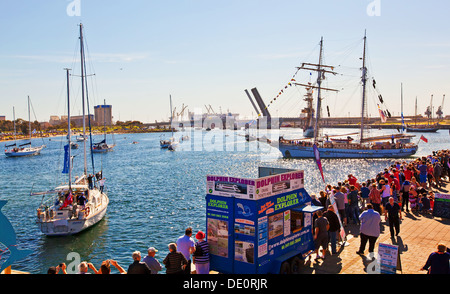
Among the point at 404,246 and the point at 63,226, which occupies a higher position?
the point at 404,246

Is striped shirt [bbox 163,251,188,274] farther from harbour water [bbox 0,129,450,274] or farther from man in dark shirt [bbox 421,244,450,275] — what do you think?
harbour water [bbox 0,129,450,274]

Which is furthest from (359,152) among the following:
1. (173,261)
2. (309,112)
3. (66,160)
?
(173,261)

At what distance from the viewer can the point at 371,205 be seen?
10.6 m

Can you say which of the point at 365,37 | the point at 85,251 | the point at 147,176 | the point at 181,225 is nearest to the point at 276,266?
the point at 85,251

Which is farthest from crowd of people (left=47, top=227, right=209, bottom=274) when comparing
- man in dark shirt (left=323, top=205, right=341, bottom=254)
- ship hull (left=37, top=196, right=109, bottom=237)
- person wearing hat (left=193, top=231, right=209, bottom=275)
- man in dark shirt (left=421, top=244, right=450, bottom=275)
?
ship hull (left=37, top=196, right=109, bottom=237)

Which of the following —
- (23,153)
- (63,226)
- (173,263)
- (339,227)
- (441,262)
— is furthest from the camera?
(23,153)

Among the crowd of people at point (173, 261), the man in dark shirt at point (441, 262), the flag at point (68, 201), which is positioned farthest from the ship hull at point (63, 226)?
the man in dark shirt at point (441, 262)

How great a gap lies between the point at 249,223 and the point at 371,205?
164 inches

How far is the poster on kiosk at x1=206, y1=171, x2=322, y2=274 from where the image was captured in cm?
857

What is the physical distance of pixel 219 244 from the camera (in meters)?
9.09

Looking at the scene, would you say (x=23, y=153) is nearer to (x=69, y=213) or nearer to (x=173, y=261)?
(x=69, y=213)

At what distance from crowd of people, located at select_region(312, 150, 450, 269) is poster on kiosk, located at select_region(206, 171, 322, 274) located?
5.81ft

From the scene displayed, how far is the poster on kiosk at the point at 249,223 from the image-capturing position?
8.57 m

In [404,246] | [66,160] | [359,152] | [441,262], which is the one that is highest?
[66,160]
